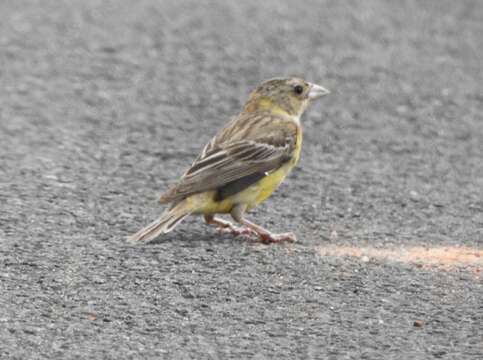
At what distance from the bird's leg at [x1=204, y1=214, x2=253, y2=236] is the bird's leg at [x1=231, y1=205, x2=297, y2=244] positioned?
0.11m

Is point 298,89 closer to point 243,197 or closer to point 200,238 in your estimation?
point 243,197

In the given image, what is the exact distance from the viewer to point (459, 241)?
26.2ft

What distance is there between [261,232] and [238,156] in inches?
20.8

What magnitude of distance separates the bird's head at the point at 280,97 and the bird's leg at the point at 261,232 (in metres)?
1.07

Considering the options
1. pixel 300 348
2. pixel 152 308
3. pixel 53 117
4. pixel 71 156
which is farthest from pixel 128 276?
pixel 53 117

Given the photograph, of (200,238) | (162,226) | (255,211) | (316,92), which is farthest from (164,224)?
(316,92)

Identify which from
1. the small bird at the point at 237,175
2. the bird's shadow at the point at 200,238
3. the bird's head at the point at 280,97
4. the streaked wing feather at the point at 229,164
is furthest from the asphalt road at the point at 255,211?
the bird's head at the point at 280,97

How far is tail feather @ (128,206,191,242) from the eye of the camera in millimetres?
7473

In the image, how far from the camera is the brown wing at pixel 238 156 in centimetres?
765

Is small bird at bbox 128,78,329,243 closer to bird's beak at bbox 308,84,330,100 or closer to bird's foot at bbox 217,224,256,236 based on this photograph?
bird's foot at bbox 217,224,256,236

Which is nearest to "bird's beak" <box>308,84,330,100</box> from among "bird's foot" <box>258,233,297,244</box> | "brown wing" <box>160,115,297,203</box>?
"brown wing" <box>160,115,297,203</box>

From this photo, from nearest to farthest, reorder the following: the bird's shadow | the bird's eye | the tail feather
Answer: the tail feather → the bird's shadow → the bird's eye

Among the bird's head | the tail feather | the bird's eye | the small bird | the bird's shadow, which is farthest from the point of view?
the bird's eye

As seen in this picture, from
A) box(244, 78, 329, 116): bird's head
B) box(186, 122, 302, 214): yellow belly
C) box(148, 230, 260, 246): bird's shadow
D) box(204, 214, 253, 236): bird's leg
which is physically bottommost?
box(148, 230, 260, 246): bird's shadow
